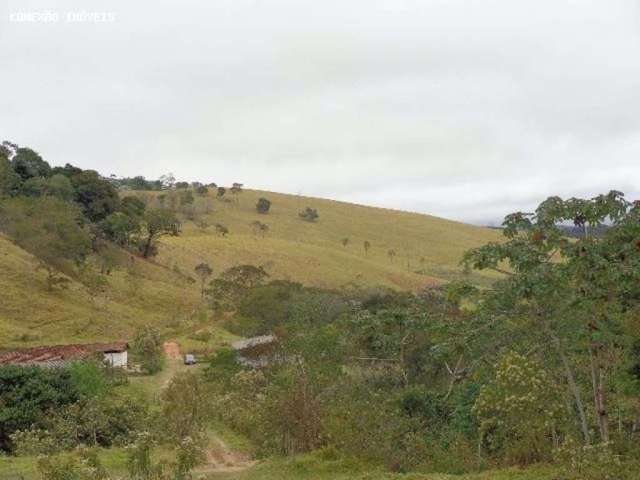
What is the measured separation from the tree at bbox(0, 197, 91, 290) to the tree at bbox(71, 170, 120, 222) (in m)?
8.70

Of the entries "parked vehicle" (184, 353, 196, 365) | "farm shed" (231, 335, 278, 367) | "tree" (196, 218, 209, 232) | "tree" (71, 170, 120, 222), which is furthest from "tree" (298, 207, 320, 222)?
"farm shed" (231, 335, 278, 367)

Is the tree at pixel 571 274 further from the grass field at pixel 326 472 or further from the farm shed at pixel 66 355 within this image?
the farm shed at pixel 66 355

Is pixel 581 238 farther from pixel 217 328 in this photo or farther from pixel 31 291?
pixel 31 291

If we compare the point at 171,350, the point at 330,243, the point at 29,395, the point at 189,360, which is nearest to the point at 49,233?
the point at 171,350

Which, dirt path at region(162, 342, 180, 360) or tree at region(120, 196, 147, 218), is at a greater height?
tree at region(120, 196, 147, 218)

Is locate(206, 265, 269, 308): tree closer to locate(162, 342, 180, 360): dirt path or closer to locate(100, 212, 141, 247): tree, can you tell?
locate(162, 342, 180, 360): dirt path

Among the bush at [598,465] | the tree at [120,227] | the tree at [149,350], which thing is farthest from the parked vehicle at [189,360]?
the bush at [598,465]

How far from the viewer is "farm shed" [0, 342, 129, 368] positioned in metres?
23.5

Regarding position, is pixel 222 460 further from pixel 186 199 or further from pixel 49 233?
pixel 186 199

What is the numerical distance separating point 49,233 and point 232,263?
2283 cm

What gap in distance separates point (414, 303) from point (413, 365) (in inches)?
263

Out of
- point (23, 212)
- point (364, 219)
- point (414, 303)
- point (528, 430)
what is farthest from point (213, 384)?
point (364, 219)

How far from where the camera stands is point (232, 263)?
61250 millimetres

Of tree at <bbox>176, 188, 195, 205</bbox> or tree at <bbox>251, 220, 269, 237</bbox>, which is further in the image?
tree at <bbox>176, 188, 195, 205</bbox>
